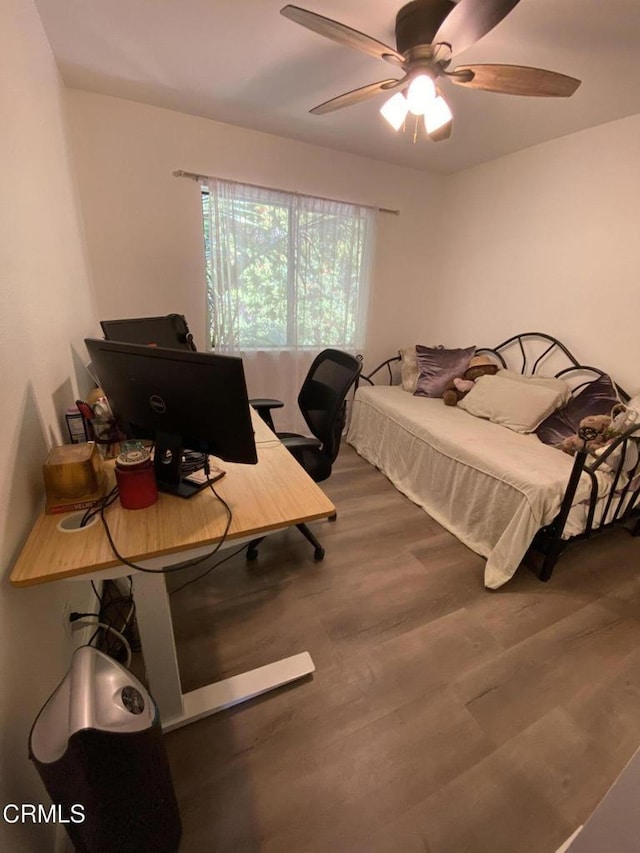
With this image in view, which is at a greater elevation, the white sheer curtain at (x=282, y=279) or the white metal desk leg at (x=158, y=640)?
the white sheer curtain at (x=282, y=279)

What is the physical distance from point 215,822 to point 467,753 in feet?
2.62

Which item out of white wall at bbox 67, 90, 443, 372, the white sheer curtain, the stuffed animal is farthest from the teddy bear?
white wall at bbox 67, 90, 443, 372

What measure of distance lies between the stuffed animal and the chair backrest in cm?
124

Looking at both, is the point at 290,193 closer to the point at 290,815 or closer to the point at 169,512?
the point at 169,512

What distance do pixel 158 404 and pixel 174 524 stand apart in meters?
0.35

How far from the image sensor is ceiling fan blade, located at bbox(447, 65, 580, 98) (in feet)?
4.33

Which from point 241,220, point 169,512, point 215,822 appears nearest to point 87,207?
point 241,220

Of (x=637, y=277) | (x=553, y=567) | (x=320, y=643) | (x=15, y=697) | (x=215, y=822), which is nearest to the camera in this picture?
(x=15, y=697)

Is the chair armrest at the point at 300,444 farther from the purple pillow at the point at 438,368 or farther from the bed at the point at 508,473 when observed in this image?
the purple pillow at the point at 438,368

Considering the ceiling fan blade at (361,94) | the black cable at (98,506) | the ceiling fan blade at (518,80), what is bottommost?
the black cable at (98,506)

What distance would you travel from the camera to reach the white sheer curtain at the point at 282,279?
264cm

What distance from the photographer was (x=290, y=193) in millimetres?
2729

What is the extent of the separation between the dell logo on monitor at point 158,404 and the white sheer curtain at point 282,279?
6.20 feet

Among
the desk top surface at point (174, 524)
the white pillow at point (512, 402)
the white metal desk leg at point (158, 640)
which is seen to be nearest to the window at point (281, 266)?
the white pillow at point (512, 402)
